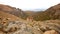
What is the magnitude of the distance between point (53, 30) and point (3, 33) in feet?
10.0

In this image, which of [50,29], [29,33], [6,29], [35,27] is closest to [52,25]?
[50,29]

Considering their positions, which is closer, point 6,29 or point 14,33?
point 14,33

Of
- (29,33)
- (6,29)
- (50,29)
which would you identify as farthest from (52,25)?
(6,29)

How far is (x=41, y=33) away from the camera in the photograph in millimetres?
11062

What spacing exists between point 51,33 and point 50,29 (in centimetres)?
86

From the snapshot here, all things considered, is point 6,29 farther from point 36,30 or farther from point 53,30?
point 53,30

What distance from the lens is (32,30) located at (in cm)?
1088

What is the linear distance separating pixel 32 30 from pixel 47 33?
35.7 inches

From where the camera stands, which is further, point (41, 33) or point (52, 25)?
point (52, 25)

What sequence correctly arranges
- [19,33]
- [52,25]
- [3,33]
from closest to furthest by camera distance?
[19,33]
[3,33]
[52,25]

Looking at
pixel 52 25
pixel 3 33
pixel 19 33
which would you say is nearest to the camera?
pixel 19 33

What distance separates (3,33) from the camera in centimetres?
1115

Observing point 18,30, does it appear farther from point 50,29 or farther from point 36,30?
point 50,29

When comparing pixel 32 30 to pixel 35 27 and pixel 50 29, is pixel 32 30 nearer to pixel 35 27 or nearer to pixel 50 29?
pixel 35 27
